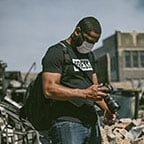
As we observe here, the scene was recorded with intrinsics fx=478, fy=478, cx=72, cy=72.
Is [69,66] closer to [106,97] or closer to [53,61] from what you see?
[53,61]

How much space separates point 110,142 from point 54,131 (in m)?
4.99

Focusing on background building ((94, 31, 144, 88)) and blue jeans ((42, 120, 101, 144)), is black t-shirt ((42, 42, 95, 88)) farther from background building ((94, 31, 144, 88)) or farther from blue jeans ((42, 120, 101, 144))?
background building ((94, 31, 144, 88))

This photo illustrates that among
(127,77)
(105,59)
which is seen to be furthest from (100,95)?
(127,77)

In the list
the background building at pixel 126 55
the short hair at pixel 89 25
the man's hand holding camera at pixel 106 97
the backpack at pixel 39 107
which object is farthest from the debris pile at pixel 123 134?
the background building at pixel 126 55

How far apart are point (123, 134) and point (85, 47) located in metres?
5.78

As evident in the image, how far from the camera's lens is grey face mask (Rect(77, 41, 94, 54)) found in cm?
350

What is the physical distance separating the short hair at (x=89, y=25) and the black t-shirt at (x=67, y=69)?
0.60 feet

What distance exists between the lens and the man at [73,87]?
335 centimetres

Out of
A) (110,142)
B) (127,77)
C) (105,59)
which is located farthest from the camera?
(127,77)

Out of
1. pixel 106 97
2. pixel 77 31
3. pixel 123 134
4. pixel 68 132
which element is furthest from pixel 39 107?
pixel 123 134

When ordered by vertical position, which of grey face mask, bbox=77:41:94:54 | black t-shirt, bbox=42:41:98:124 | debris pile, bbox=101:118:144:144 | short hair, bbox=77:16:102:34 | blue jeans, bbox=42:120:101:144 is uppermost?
short hair, bbox=77:16:102:34

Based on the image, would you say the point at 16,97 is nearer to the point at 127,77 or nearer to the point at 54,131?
the point at 54,131

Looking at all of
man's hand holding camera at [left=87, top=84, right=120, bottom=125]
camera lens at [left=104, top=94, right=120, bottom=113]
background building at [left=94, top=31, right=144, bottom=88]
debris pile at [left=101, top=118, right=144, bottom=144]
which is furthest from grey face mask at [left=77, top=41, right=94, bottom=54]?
background building at [left=94, top=31, right=144, bottom=88]

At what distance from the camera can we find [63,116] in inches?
137
